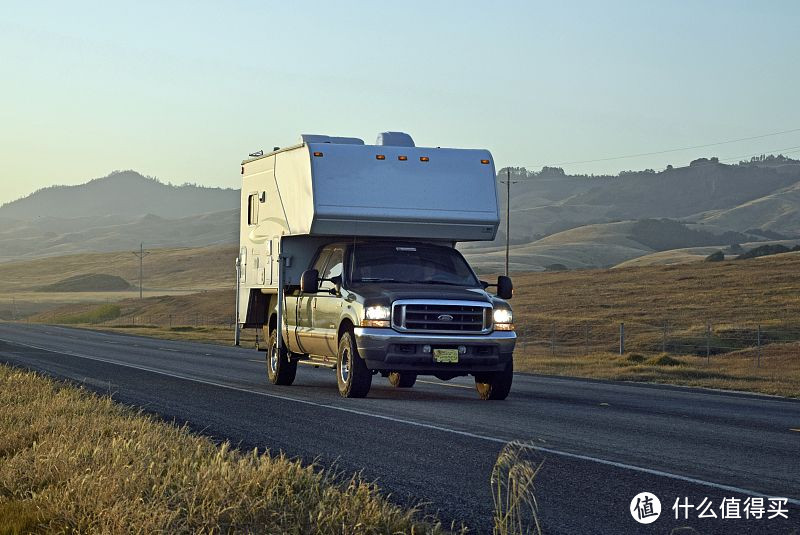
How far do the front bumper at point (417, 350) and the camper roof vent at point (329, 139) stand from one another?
3.53 metres

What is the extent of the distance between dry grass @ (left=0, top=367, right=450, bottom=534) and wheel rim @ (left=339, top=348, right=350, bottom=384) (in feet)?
21.4

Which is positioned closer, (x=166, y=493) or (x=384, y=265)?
(x=166, y=493)

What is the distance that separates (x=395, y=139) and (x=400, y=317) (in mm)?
3840

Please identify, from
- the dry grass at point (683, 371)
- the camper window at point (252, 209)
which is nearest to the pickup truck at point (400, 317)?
the camper window at point (252, 209)

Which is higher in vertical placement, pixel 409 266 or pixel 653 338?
pixel 409 266

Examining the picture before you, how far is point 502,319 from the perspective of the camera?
1662 cm

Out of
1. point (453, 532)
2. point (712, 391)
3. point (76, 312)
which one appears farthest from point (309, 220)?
point (76, 312)

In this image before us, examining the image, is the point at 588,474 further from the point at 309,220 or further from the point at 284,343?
the point at 284,343

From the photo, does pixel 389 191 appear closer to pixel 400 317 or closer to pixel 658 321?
pixel 400 317

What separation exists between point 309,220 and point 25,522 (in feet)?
36.1

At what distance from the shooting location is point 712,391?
Result: 2169cm

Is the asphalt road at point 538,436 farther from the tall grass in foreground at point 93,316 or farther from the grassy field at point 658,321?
the tall grass in foreground at point 93,316

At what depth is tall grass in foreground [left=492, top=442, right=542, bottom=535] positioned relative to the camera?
18.0 ft

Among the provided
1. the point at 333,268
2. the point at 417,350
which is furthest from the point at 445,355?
the point at 333,268
